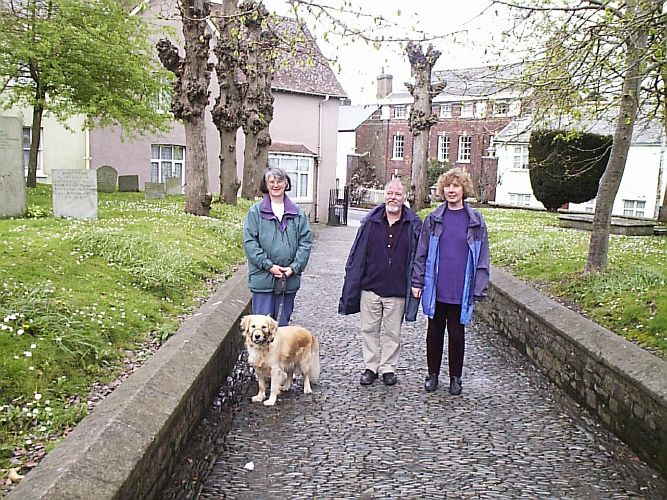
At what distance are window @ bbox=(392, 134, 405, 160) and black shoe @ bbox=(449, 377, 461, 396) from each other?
55.2 m

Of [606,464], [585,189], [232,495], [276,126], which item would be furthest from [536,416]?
[276,126]

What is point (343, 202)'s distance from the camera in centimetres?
4225

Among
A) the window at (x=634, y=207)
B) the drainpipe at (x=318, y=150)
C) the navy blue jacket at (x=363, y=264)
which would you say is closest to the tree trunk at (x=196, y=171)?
the navy blue jacket at (x=363, y=264)

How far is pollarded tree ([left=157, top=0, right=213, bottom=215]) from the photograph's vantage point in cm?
1596

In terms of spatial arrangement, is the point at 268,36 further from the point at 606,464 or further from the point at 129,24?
the point at 606,464

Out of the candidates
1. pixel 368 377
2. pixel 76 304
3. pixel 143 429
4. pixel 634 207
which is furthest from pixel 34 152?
pixel 634 207

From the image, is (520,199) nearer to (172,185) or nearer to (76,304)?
(172,185)

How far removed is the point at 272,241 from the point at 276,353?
3.88 ft

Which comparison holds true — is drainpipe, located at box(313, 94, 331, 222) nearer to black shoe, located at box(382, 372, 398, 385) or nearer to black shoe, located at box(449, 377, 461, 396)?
black shoe, located at box(382, 372, 398, 385)

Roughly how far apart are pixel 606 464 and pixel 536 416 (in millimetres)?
1146

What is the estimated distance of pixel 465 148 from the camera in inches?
2212

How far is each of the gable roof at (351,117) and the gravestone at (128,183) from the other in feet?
86.5

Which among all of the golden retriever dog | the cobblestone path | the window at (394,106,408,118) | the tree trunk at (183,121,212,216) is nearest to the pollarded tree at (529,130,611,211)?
the tree trunk at (183,121,212,216)

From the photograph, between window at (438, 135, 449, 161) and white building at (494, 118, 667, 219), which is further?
window at (438, 135, 449, 161)
